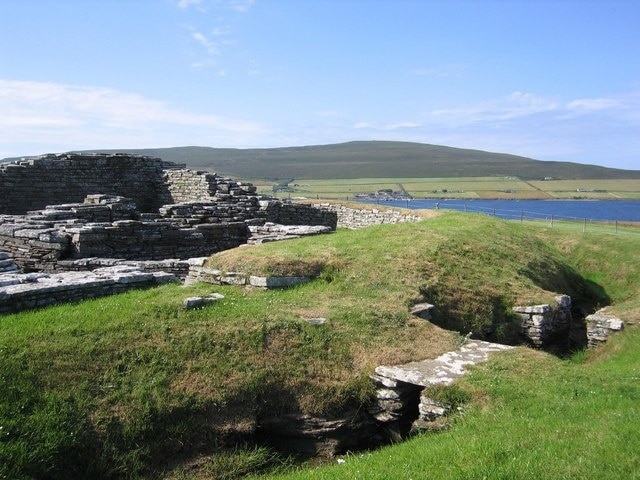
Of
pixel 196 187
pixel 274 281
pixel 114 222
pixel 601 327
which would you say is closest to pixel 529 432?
pixel 274 281

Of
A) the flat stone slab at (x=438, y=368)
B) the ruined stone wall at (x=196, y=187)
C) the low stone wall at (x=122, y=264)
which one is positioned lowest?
the flat stone slab at (x=438, y=368)

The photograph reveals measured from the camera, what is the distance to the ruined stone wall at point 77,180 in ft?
89.4

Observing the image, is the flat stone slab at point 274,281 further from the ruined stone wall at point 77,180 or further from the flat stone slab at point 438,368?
the ruined stone wall at point 77,180

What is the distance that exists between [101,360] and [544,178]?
602 ft

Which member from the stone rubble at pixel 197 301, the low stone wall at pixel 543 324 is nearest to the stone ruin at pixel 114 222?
the stone rubble at pixel 197 301

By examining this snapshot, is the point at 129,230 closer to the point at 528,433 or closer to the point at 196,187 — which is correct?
the point at 196,187

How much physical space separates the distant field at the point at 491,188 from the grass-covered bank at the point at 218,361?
310ft

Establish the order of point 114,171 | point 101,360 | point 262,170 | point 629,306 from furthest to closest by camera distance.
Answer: point 262,170 → point 114,171 → point 629,306 → point 101,360

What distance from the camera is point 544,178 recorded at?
177000 millimetres

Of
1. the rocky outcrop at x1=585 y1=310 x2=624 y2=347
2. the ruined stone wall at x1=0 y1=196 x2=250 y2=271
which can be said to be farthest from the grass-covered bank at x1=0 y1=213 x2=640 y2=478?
the ruined stone wall at x1=0 y1=196 x2=250 y2=271

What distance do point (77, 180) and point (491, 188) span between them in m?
123

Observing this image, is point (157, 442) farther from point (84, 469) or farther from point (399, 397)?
point (399, 397)

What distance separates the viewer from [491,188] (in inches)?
5443

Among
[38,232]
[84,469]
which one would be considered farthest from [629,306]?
[38,232]
